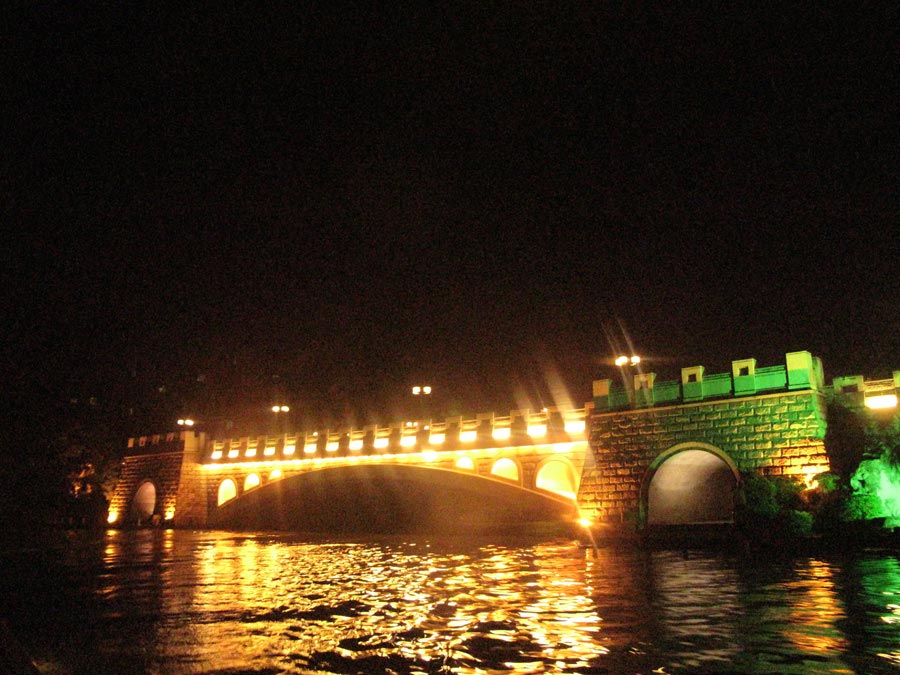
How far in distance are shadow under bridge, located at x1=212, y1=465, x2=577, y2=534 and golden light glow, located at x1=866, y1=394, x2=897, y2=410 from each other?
12665mm

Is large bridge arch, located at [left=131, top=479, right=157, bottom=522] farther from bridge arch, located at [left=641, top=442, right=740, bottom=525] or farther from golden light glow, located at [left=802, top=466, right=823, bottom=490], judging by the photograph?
golden light glow, located at [left=802, top=466, right=823, bottom=490]

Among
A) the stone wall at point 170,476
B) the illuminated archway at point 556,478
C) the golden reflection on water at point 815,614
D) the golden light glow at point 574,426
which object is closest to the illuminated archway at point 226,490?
the stone wall at point 170,476

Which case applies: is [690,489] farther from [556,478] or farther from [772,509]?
[556,478]

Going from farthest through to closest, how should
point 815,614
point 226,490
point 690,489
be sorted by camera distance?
point 226,490
point 690,489
point 815,614

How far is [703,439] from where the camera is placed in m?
26.9

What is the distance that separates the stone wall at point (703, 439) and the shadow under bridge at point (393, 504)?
3883mm

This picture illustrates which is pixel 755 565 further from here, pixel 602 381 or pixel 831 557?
pixel 602 381

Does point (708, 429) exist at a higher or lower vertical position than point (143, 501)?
higher

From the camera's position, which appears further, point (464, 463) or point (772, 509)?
point (464, 463)

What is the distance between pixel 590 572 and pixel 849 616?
7586mm

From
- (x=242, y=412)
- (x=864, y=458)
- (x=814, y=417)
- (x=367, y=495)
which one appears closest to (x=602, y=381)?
(x=814, y=417)

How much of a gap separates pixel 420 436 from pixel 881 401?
20.6m

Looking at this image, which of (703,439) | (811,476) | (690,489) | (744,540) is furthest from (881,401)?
(690,489)

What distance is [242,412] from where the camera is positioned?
62.4 m
